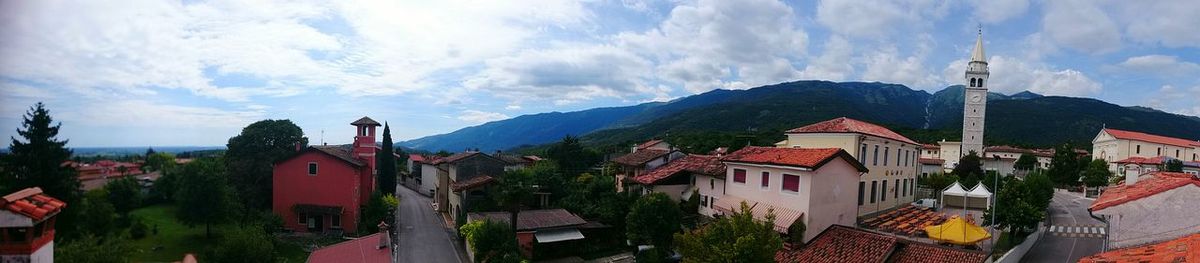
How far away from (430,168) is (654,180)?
30.2 meters

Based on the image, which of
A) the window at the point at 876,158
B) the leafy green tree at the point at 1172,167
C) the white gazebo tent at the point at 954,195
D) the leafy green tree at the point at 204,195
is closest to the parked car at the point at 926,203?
the white gazebo tent at the point at 954,195

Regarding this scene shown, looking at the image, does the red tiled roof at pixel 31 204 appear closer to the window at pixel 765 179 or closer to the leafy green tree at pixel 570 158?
the window at pixel 765 179

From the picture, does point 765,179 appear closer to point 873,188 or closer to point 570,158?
point 873,188

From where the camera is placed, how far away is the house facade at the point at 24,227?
4477 millimetres

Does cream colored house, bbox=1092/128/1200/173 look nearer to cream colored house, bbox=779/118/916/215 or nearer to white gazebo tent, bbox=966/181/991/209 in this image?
white gazebo tent, bbox=966/181/991/209

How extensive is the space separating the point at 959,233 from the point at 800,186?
16.3 ft

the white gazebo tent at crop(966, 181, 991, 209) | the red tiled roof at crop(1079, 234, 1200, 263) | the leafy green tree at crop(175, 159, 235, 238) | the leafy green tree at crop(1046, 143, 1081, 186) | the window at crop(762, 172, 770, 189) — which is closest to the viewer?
the red tiled roof at crop(1079, 234, 1200, 263)

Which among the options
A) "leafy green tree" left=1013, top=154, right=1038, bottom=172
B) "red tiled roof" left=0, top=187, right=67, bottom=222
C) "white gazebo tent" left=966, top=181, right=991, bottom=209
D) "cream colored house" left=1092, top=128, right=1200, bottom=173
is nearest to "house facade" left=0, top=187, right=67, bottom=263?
"red tiled roof" left=0, top=187, right=67, bottom=222

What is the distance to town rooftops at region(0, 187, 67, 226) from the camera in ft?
14.7

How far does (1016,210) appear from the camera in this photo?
775 inches

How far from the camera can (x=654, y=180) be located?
25.7 m

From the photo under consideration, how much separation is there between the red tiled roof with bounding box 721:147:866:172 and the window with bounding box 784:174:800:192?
1.88ft

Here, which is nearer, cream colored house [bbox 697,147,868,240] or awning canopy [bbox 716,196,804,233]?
awning canopy [bbox 716,196,804,233]

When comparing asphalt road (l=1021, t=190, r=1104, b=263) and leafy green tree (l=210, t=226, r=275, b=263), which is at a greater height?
leafy green tree (l=210, t=226, r=275, b=263)
